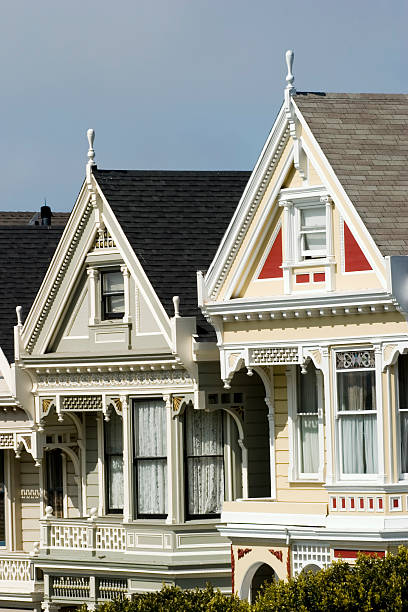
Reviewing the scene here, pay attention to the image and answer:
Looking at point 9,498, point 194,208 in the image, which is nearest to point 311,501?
point 194,208

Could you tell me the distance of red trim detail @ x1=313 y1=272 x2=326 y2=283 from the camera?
36.4 meters

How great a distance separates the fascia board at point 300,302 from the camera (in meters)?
35.0

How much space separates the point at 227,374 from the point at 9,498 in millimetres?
9622

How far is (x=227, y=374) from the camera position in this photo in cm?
3822

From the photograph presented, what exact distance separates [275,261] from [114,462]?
7.51m

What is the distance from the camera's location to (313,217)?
36844 millimetres

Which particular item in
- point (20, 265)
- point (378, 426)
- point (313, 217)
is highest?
point (20, 265)

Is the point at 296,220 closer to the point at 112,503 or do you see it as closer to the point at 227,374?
the point at 227,374

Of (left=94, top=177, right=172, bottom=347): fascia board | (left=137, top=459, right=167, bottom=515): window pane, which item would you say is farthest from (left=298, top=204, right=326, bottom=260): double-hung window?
(left=137, top=459, right=167, bottom=515): window pane

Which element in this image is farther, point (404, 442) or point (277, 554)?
point (277, 554)

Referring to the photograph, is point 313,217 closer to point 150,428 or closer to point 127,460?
point 150,428

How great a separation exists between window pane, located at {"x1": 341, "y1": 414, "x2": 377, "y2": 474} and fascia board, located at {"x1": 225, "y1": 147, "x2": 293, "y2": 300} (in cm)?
354

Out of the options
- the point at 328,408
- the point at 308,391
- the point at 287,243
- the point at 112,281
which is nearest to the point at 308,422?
the point at 308,391

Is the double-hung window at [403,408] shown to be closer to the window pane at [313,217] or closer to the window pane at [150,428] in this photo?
the window pane at [313,217]
